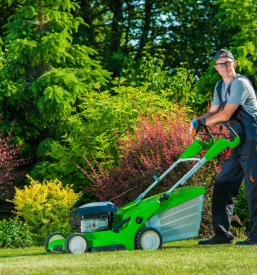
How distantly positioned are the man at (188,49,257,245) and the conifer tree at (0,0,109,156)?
4.13 m

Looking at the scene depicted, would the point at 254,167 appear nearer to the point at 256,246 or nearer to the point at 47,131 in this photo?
the point at 256,246

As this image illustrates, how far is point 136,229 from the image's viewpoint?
18.3 ft

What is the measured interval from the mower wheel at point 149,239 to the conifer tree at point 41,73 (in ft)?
14.1

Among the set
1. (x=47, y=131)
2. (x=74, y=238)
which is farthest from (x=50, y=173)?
(x=74, y=238)

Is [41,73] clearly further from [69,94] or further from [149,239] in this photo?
[149,239]

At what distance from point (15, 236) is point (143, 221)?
2600 mm

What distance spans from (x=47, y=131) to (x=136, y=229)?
546cm

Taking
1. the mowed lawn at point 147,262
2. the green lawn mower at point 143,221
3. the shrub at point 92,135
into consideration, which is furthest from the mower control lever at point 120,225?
the shrub at point 92,135

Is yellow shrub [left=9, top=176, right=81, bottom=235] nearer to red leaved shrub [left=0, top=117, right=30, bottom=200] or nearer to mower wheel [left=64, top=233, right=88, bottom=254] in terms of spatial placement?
red leaved shrub [left=0, top=117, right=30, bottom=200]

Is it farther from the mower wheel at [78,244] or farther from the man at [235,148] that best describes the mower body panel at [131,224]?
the man at [235,148]

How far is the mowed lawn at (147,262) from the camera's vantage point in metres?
4.24

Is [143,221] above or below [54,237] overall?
above

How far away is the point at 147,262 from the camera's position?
4.58 m

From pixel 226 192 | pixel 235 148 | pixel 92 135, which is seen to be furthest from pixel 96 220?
pixel 92 135
